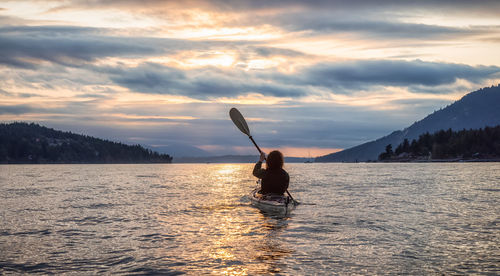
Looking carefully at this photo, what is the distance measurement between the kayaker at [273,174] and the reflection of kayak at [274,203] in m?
0.42

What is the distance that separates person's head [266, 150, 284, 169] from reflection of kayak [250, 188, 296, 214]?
76.9 inches

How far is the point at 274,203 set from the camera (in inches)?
958

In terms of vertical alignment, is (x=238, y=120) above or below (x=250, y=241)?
above

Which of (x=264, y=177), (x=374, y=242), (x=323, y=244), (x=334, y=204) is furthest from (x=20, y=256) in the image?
(x=334, y=204)

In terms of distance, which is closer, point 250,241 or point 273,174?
point 250,241

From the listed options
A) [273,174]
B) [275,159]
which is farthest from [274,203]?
[275,159]

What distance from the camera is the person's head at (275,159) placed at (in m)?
23.6

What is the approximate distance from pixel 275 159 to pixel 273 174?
1.31 metres

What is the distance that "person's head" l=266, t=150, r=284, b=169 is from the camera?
928 inches

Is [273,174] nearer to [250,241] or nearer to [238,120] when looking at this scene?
[250,241]

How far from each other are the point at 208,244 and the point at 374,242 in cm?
612

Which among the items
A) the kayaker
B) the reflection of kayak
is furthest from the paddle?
the kayaker

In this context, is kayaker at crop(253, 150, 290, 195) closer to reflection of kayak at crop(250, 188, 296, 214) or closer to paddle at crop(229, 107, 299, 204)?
reflection of kayak at crop(250, 188, 296, 214)

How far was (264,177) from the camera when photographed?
2494 centimetres
